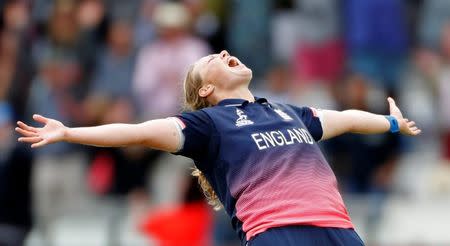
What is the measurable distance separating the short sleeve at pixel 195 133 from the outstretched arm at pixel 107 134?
0.06m

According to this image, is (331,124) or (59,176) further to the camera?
(59,176)

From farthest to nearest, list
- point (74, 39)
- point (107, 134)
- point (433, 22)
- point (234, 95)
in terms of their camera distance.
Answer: point (74, 39) < point (433, 22) < point (234, 95) < point (107, 134)

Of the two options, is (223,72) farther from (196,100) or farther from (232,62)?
(196,100)

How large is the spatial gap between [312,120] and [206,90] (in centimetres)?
→ 69

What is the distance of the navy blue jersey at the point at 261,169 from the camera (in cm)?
738

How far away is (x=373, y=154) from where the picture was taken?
13.8m

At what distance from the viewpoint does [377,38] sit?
1413cm

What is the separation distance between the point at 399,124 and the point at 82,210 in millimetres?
7262

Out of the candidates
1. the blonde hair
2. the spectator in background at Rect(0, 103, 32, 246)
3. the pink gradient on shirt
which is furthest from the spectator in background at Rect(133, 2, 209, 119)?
the pink gradient on shirt

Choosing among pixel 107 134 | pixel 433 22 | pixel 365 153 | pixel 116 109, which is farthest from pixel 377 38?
pixel 107 134

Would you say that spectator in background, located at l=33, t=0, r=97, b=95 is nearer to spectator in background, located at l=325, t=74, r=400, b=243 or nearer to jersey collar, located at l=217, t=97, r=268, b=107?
spectator in background, located at l=325, t=74, r=400, b=243

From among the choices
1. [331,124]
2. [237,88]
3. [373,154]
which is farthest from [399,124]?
[373,154]

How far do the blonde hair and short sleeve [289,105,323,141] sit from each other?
57 centimetres

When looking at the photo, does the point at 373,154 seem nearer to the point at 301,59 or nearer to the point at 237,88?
the point at 301,59
